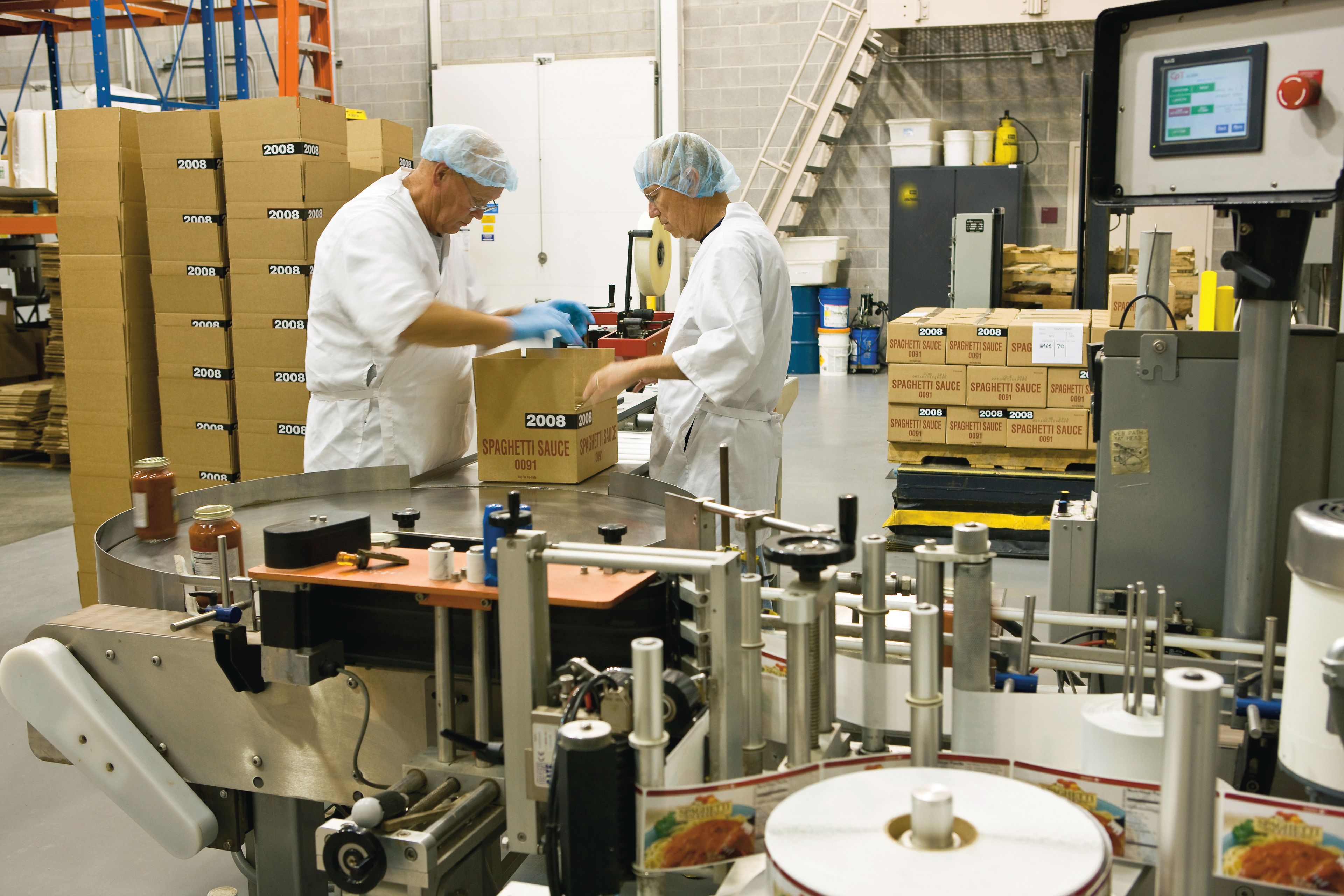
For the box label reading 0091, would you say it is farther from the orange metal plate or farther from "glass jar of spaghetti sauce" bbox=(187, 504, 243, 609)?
the orange metal plate

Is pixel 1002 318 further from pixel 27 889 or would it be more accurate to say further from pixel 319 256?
pixel 27 889

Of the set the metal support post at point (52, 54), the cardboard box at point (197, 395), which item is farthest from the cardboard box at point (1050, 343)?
the metal support post at point (52, 54)

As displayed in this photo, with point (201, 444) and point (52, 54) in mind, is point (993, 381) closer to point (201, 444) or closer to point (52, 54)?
point (201, 444)

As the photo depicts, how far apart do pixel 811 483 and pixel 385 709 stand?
4071mm

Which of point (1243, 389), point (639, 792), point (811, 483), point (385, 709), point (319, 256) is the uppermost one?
point (319, 256)

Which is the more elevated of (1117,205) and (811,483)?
(1117,205)

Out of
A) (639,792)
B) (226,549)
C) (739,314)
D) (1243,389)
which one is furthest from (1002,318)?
(639,792)

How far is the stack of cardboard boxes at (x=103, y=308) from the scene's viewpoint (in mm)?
4262

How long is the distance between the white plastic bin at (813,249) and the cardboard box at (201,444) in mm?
5466

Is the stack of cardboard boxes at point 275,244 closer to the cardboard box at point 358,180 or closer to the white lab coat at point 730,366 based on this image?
the cardboard box at point 358,180

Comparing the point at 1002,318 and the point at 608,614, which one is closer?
the point at 608,614

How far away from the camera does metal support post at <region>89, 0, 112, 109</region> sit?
5426 millimetres

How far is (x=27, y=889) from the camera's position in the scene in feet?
7.57

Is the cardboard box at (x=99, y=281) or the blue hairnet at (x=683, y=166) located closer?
the blue hairnet at (x=683, y=166)
